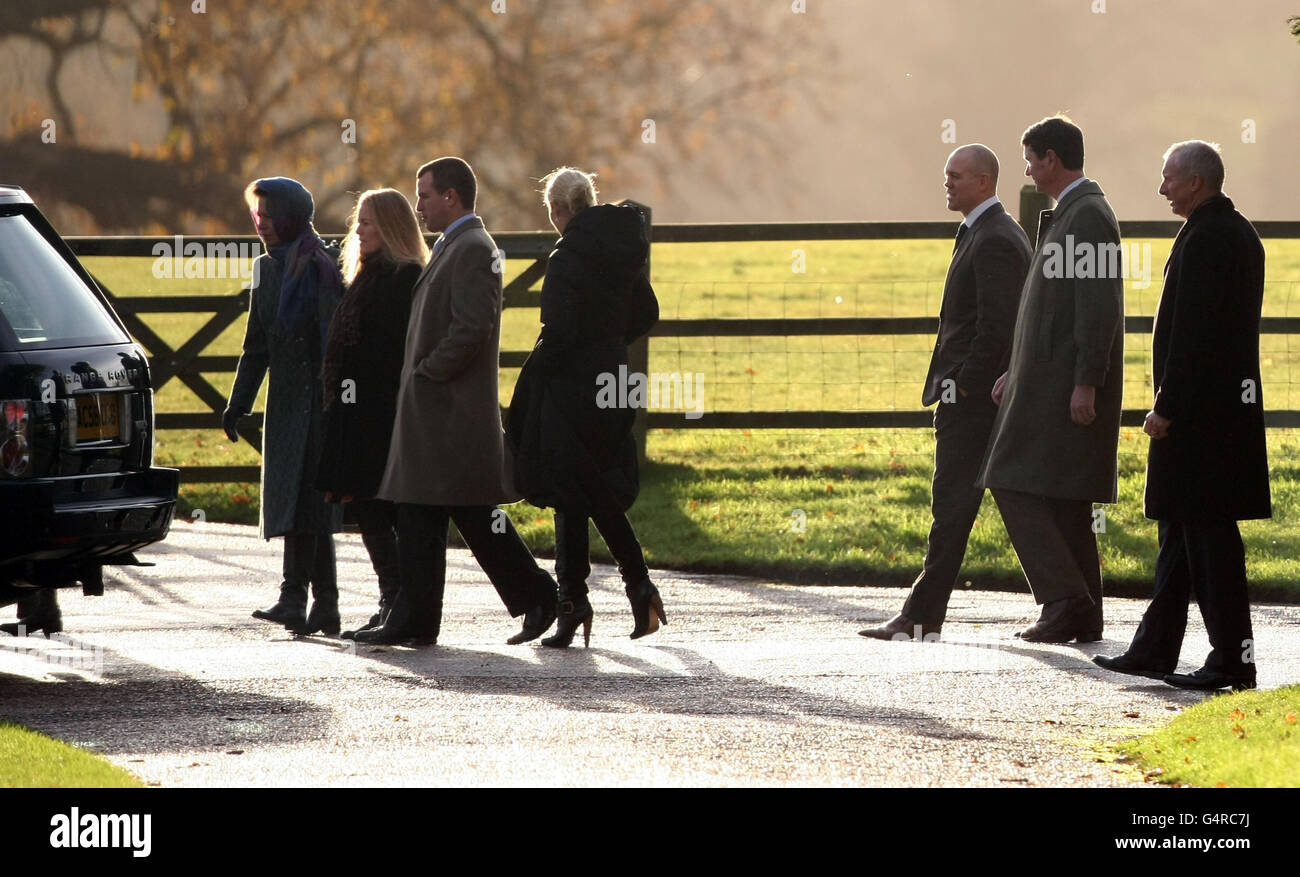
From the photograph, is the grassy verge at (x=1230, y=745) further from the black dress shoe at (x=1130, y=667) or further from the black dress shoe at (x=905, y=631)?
the black dress shoe at (x=905, y=631)

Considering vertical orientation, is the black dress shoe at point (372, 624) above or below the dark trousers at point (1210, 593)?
below

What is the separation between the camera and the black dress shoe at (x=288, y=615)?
8008mm

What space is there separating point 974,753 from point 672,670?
172 centimetres

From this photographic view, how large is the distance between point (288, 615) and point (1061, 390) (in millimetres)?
3252

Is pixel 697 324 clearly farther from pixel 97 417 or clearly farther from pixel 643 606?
pixel 97 417

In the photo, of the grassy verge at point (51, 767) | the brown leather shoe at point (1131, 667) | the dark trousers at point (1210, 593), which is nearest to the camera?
the grassy verge at point (51, 767)

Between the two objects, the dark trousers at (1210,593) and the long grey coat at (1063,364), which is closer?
the dark trousers at (1210,593)

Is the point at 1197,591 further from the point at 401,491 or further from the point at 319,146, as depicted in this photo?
the point at 319,146

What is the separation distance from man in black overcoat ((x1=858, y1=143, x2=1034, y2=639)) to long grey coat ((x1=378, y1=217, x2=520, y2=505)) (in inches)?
67.8

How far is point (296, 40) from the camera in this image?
98.6ft

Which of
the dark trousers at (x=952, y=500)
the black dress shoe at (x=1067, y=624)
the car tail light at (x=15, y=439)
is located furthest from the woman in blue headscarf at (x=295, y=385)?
the black dress shoe at (x=1067, y=624)

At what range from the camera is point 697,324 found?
12.3m

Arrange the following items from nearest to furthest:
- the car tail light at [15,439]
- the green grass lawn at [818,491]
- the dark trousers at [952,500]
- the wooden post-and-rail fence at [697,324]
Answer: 1. the car tail light at [15,439]
2. the dark trousers at [952,500]
3. the green grass lawn at [818,491]
4. the wooden post-and-rail fence at [697,324]

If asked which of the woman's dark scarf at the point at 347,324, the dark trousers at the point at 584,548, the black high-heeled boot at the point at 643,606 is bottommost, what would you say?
→ the black high-heeled boot at the point at 643,606
